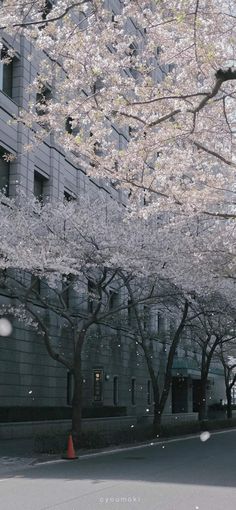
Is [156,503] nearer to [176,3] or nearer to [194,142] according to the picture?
[194,142]

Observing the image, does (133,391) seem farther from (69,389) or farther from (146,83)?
(146,83)

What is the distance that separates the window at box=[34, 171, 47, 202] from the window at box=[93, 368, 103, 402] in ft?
37.0

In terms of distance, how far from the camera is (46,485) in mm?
12047

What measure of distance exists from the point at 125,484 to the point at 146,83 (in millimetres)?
7742

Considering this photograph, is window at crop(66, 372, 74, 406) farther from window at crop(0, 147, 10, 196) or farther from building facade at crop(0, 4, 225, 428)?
window at crop(0, 147, 10, 196)

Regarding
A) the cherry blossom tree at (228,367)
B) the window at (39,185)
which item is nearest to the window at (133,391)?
the cherry blossom tree at (228,367)

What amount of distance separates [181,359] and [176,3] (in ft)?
143

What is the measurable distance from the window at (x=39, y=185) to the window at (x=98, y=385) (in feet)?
37.0

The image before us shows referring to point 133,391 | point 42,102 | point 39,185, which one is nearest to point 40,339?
point 39,185

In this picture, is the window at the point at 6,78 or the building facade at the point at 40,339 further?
the window at the point at 6,78

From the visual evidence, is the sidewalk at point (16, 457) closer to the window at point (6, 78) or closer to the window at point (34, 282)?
the window at point (34, 282)

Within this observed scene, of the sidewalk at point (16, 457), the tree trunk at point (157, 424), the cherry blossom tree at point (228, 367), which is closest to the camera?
the sidewalk at point (16, 457)

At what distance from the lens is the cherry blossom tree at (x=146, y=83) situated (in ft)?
30.3

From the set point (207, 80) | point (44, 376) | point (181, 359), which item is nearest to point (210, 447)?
point (44, 376)
